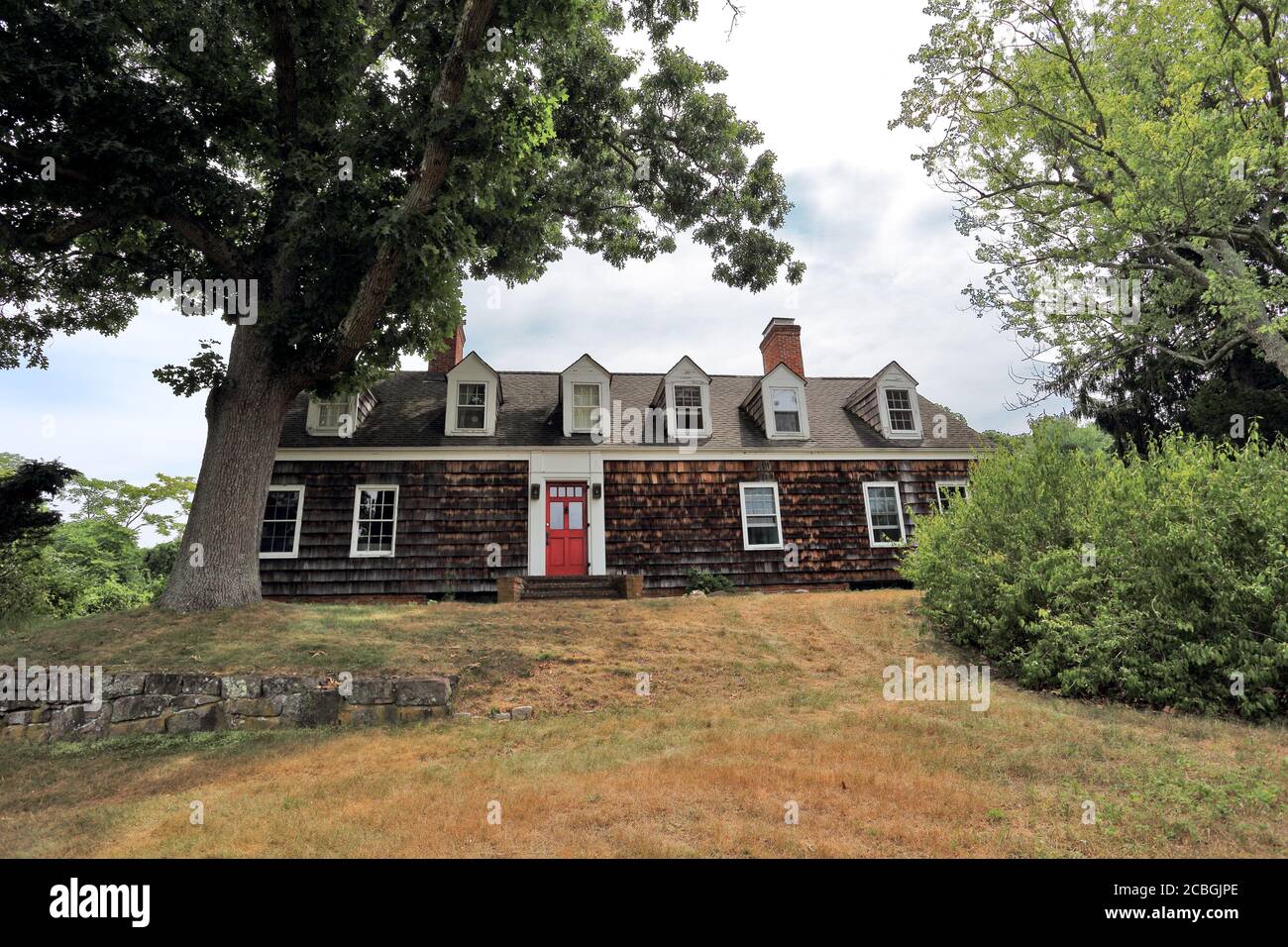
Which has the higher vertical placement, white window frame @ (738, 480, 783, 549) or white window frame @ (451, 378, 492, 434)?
white window frame @ (451, 378, 492, 434)

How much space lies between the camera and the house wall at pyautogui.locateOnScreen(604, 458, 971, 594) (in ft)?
53.1

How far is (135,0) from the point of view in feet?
31.1

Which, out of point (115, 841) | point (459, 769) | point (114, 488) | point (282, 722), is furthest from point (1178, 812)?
point (114, 488)

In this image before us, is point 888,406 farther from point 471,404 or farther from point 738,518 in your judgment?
point 471,404

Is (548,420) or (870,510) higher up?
(548,420)

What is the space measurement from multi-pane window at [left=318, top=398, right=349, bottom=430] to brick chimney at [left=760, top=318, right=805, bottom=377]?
42.9 ft

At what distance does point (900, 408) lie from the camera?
1870 cm

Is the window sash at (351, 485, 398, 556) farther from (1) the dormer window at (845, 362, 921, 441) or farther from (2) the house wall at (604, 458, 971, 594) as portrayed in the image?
(1) the dormer window at (845, 362, 921, 441)

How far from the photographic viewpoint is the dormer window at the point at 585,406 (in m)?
17.2

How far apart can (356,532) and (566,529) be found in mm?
5264

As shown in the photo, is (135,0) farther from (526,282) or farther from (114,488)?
(114,488)

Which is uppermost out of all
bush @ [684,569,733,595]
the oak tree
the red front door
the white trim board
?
the oak tree

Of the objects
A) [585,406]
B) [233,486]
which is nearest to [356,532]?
[233,486]

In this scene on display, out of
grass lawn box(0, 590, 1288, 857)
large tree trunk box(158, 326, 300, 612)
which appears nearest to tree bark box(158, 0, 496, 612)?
large tree trunk box(158, 326, 300, 612)
